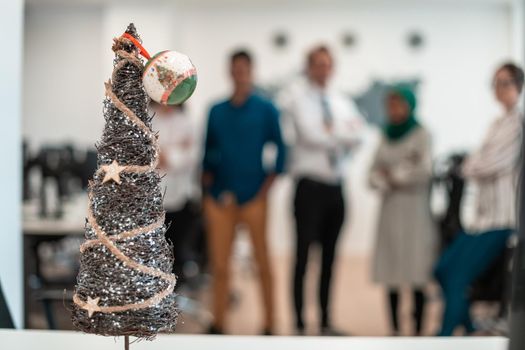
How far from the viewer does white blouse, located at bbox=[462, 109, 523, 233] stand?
3.22 m

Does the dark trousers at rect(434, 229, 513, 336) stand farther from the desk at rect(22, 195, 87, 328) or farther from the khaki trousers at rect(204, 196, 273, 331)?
the desk at rect(22, 195, 87, 328)

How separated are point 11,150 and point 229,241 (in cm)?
211

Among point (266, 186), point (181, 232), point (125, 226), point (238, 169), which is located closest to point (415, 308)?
point (266, 186)

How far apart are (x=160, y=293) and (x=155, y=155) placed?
191mm

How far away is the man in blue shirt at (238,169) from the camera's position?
3.89 m

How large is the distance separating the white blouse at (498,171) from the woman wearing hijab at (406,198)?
569 millimetres

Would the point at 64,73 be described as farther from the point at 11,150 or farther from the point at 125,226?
the point at 125,226

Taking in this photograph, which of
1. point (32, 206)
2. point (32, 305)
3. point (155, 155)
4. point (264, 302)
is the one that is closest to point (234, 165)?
point (264, 302)

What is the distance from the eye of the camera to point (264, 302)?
13.3 ft

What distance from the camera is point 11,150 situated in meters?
1.94

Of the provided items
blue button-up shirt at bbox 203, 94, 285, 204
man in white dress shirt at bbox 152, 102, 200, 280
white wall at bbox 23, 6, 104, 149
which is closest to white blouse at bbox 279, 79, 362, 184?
blue button-up shirt at bbox 203, 94, 285, 204

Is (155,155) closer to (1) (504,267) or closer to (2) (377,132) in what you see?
(1) (504,267)

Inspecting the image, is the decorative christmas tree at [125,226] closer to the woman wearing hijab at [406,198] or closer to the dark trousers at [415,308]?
the woman wearing hijab at [406,198]

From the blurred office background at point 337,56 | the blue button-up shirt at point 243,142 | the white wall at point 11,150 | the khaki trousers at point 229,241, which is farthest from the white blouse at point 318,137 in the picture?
the blurred office background at point 337,56
